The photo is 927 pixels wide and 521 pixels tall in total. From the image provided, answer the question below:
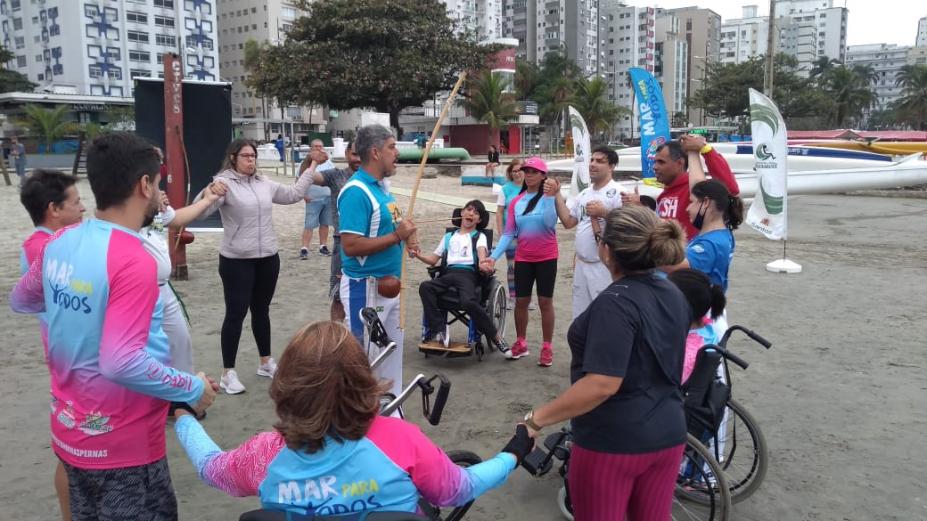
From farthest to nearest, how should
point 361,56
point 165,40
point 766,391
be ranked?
1. point 165,40
2. point 361,56
3. point 766,391

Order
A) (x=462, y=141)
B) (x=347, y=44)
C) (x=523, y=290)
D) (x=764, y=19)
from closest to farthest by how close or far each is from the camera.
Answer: (x=523, y=290)
(x=347, y=44)
(x=462, y=141)
(x=764, y=19)

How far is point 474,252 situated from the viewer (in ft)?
20.1

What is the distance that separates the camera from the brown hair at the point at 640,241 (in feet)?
7.28

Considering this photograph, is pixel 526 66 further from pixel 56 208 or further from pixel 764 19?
pixel 764 19

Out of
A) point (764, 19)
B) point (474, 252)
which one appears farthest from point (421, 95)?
point (764, 19)

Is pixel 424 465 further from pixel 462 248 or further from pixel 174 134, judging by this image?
pixel 174 134

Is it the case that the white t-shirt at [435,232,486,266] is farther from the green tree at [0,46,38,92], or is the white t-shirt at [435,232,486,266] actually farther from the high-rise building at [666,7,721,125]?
the high-rise building at [666,7,721,125]

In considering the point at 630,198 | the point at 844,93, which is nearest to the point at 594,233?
the point at 630,198

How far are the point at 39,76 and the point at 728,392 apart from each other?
9302 centimetres

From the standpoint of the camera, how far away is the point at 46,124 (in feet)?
120

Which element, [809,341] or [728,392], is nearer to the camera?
[728,392]

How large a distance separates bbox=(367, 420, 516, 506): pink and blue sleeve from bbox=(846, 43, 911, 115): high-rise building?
638ft

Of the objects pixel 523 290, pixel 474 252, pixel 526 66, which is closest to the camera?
pixel 523 290

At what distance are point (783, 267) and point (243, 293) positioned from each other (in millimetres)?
7889
